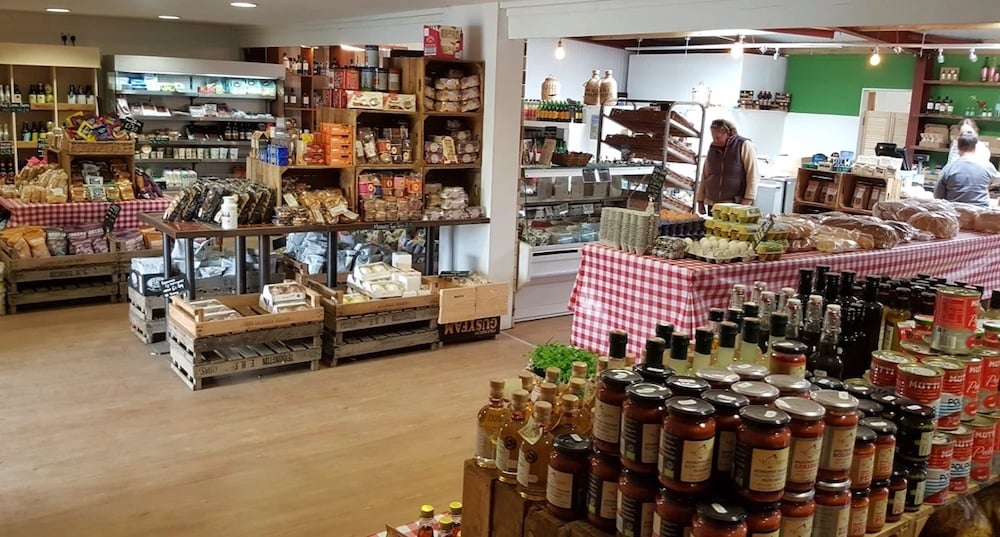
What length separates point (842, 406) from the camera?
5.95 feet

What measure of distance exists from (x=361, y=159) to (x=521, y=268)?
1.67m

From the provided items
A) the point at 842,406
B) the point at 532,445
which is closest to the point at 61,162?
the point at 532,445

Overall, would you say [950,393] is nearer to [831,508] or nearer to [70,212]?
[831,508]

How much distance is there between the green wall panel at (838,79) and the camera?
A: 474 inches

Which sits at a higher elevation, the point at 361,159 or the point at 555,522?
the point at 361,159

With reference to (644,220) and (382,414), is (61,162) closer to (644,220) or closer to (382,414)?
(382,414)

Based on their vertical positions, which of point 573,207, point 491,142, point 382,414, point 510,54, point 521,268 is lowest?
point 382,414

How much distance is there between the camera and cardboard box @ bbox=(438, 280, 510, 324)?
6355 millimetres

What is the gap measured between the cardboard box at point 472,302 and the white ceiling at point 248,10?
2.29 m

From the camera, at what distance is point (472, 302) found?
6.46 metres

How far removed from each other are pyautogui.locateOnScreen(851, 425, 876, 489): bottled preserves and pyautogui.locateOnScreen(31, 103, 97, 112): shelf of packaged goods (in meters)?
10.4

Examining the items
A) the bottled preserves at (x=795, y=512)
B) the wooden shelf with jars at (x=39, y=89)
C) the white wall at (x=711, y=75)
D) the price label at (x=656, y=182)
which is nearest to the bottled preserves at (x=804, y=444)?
the bottled preserves at (x=795, y=512)

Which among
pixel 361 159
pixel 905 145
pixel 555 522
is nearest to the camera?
pixel 555 522

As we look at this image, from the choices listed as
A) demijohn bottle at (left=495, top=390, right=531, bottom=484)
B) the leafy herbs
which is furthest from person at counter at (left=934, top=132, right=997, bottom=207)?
demijohn bottle at (left=495, top=390, right=531, bottom=484)
